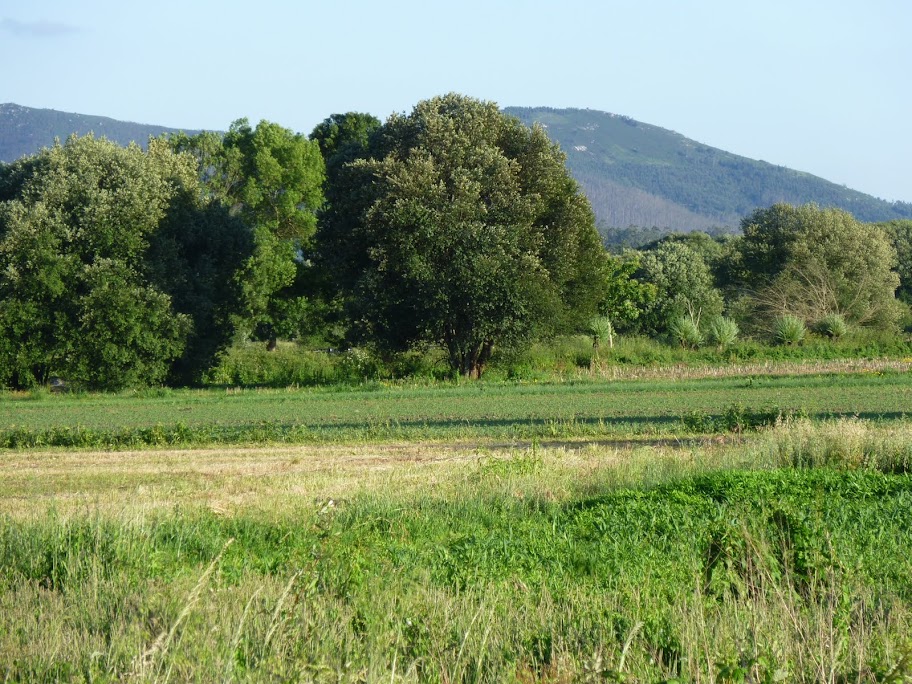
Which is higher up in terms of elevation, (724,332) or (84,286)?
(724,332)

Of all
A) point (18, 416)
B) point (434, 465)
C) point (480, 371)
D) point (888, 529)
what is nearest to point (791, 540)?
point (888, 529)

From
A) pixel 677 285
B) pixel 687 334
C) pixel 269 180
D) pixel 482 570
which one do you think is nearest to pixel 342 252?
pixel 687 334

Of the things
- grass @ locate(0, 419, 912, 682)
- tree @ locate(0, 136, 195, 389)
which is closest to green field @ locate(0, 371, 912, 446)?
tree @ locate(0, 136, 195, 389)

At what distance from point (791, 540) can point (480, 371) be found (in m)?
34.6

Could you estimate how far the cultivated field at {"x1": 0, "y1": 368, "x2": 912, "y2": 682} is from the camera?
5.79 meters

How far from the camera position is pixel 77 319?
4094 centimetres

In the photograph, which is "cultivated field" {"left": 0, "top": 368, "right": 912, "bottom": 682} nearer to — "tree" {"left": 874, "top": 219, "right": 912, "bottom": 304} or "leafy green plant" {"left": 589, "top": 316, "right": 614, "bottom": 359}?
"leafy green plant" {"left": 589, "top": 316, "right": 614, "bottom": 359}

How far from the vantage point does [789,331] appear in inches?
1864

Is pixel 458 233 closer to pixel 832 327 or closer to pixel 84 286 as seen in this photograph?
pixel 84 286

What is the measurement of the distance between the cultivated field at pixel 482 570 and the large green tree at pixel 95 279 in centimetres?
2298

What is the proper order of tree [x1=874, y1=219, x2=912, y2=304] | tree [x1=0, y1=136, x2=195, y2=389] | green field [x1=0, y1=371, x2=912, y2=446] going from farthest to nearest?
tree [x1=874, y1=219, x2=912, y2=304] < tree [x1=0, y1=136, x2=195, y2=389] < green field [x1=0, y1=371, x2=912, y2=446]

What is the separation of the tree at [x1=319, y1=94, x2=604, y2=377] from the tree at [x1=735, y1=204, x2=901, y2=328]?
19.0m

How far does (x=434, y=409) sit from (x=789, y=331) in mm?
24216

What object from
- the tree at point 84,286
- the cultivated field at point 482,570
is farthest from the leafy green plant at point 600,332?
the cultivated field at point 482,570
